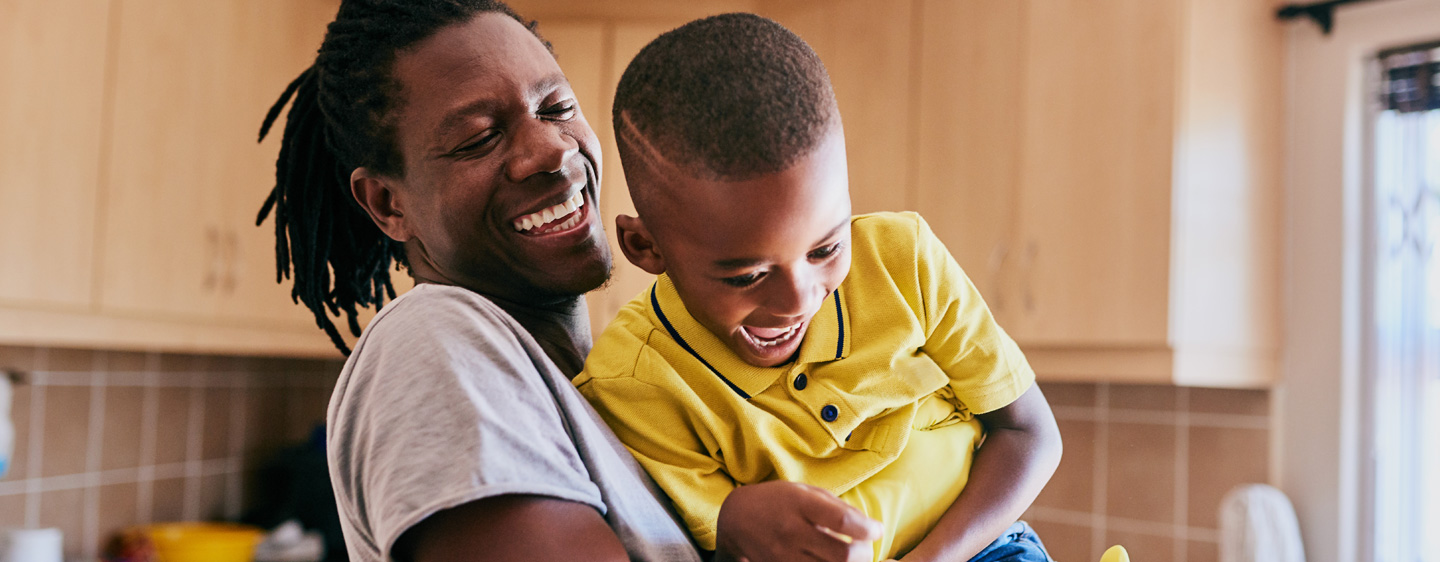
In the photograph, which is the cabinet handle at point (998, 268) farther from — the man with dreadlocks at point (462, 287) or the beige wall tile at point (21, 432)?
the beige wall tile at point (21, 432)

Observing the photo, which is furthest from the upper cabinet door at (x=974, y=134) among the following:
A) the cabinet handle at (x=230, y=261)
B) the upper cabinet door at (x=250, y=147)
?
the cabinet handle at (x=230, y=261)

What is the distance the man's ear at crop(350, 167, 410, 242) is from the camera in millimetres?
734

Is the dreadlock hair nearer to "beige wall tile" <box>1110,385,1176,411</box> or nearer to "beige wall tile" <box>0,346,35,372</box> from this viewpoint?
"beige wall tile" <box>0,346,35,372</box>

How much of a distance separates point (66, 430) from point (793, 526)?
218 cm

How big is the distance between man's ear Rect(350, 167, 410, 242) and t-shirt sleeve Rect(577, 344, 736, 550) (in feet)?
0.68

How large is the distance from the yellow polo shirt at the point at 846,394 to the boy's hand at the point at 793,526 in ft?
0.24

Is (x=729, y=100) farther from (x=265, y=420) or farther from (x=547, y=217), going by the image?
(x=265, y=420)

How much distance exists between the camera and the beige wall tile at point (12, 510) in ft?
6.69

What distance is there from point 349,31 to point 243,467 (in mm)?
2224

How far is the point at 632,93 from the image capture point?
0.55 metres

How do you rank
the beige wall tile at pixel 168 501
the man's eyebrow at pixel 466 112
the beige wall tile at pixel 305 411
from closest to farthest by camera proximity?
1. the man's eyebrow at pixel 466 112
2. the beige wall tile at pixel 168 501
3. the beige wall tile at pixel 305 411

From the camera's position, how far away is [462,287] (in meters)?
0.69

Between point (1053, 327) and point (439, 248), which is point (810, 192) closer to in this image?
point (439, 248)

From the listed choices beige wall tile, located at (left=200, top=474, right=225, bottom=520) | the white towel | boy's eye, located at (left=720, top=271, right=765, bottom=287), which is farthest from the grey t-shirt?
beige wall tile, located at (left=200, top=474, right=225, bottom=520)
